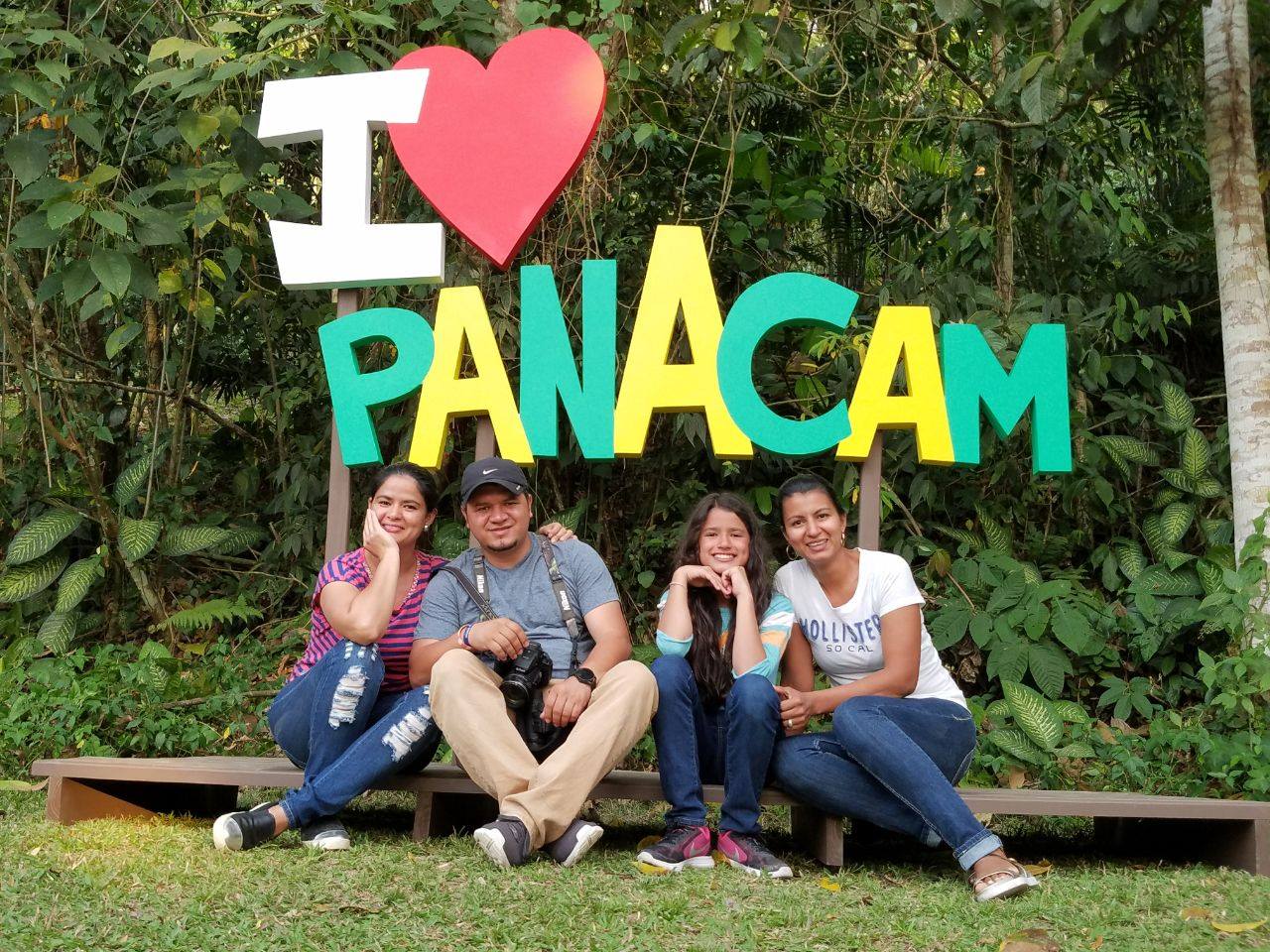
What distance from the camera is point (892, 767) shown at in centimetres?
352

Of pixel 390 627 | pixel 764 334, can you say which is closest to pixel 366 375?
pixel 390 627

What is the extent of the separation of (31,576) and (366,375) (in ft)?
8.56

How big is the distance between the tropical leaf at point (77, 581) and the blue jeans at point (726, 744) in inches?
144

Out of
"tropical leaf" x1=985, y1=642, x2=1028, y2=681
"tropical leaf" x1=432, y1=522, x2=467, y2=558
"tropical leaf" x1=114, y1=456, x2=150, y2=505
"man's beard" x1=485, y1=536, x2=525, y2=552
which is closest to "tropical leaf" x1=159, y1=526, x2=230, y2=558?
"tropical leaf" x1=114, y1=456, x2=150, y2=505

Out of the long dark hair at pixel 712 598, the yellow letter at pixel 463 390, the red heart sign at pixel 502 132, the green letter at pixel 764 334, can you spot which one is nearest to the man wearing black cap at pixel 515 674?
A: the long dark hair at pixel 712 598

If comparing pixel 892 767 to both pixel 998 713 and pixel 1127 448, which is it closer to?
pixel 998 713

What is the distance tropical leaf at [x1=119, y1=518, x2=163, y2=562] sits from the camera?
626 centimetres

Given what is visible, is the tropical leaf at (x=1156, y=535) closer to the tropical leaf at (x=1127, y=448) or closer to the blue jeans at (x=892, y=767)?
the tropical leaf at (x=1127, y=448)

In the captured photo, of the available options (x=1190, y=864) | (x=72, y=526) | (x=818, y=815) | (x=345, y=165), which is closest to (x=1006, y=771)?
(x=1190, y=864)

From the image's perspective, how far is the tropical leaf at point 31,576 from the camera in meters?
6.32

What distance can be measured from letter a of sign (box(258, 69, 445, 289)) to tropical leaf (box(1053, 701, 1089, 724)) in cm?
302

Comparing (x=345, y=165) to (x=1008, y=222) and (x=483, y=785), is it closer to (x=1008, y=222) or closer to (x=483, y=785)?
Answer: (x=483, y=785)

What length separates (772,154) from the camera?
7234 millimetres

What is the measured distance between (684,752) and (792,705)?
0.34 m
